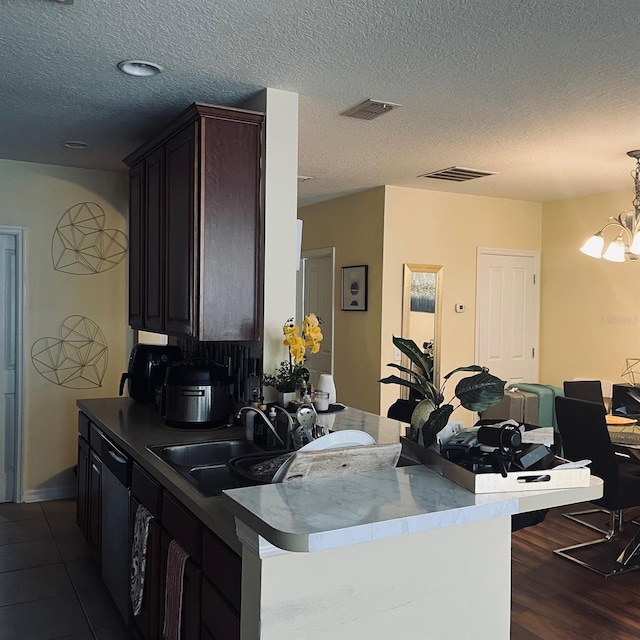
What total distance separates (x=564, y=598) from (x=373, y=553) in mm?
2061

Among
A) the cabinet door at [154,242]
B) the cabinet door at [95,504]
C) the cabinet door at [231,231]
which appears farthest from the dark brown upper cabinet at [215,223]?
the cabinet door at [95,504]

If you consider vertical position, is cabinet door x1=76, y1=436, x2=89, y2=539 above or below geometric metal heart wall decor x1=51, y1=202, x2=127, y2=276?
below

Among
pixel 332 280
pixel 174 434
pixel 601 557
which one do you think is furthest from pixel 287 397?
pixel 332 280

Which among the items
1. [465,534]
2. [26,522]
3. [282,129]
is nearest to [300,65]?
[282,129]

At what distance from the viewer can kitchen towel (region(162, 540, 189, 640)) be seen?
211 centimetres

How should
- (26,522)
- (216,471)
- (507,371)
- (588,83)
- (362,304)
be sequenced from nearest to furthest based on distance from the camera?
(216,471)
(588,83)
(26,522)
(362,304)
(507,371)

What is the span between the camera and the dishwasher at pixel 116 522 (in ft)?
9.33

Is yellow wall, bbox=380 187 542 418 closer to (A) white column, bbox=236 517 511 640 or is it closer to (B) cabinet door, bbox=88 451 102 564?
(B) cabinet door, bbox=88 451 102 564

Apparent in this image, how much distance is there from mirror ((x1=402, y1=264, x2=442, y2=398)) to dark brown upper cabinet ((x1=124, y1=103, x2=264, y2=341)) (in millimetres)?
2700

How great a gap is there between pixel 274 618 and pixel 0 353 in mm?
3831

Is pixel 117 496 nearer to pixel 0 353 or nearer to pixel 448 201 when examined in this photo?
pixel 0 353

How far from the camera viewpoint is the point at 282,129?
3.12 metres

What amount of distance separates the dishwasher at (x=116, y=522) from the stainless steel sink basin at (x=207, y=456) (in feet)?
0.74

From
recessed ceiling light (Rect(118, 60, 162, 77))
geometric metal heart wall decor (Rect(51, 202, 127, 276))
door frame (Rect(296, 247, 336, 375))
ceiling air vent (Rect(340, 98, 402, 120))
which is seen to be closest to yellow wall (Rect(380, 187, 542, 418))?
door frame (Rect(296, 247, 336, 375))
